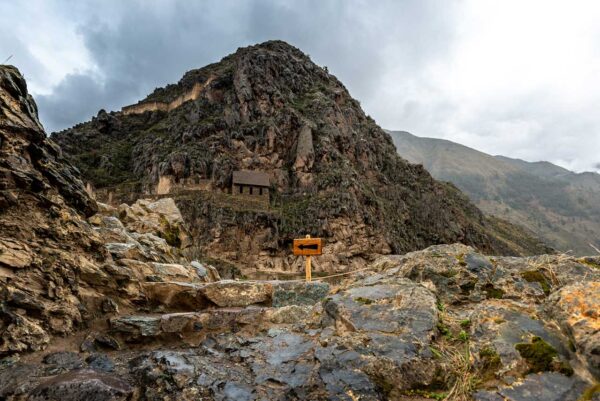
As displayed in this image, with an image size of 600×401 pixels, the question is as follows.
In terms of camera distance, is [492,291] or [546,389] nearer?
[546,389]

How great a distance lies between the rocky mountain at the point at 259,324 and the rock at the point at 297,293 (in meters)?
0.03

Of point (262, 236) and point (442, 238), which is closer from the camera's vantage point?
point (262, 236)

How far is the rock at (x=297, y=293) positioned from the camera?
7.60m

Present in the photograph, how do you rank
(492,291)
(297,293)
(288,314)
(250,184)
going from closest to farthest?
(492,291) → (288,314) → (297,293) → (250,184)

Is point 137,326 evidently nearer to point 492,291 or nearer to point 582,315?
point 492,291

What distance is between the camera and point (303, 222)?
55.9 meters

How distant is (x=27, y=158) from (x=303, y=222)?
1964 inches

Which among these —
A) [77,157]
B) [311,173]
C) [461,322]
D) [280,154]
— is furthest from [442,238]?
[77,157]

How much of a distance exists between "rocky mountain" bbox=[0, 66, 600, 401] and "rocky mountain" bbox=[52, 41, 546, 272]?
42637 millimetres

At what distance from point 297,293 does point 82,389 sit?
14.3 ft

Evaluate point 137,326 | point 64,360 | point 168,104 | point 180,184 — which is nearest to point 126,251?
point 137,326

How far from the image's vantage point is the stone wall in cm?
8244

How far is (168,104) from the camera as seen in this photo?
288ft

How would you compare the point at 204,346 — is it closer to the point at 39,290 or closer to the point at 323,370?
the point at 323,370
